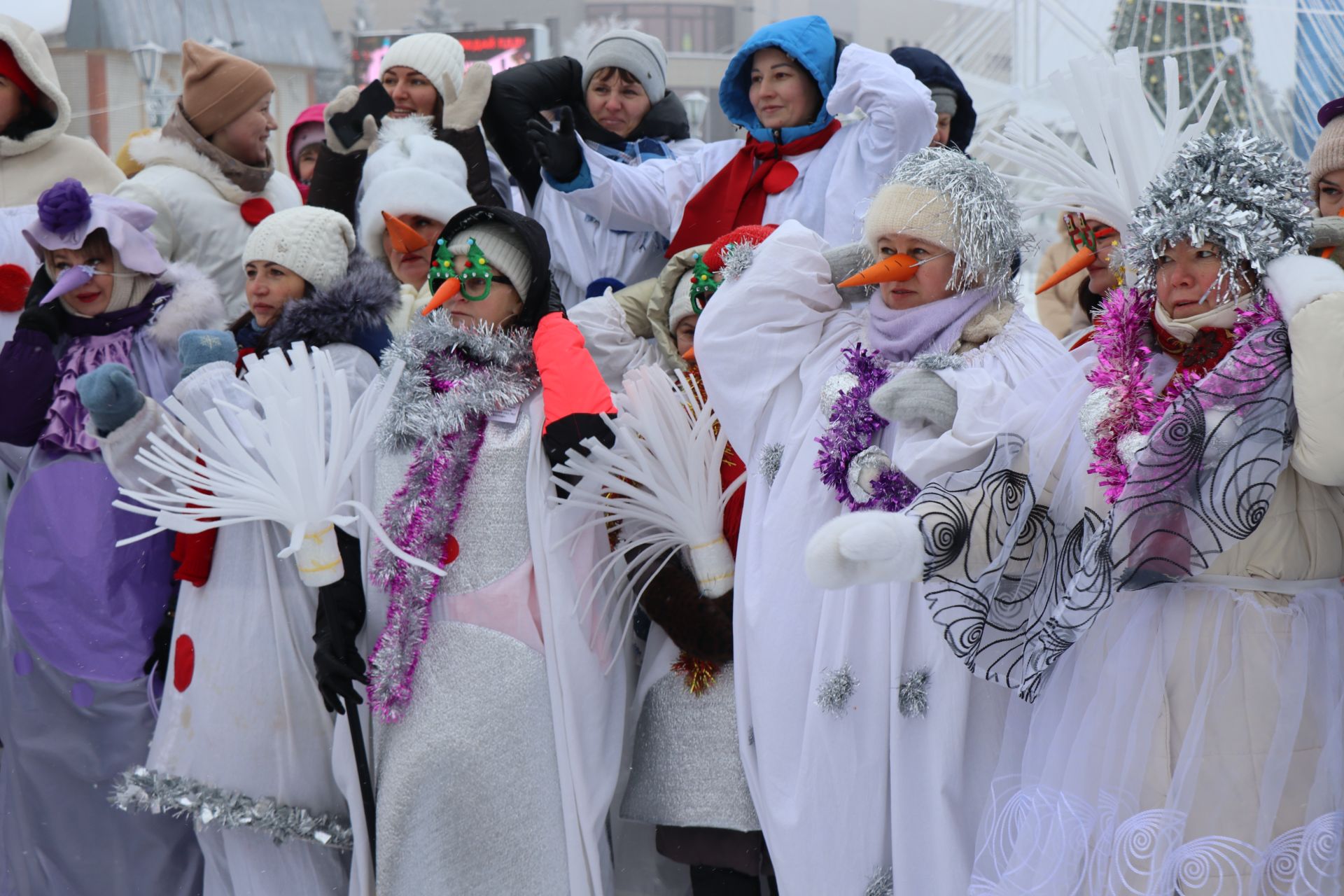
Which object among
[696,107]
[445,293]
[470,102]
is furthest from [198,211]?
[696,107]

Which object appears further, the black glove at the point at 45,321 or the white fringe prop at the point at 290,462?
the black glove at the point at 45,321

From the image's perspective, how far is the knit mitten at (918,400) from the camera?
8.94 feet

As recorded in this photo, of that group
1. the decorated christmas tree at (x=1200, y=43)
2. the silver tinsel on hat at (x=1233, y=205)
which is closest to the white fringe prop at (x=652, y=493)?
the silver tinsel on hat at (x=1233, y=205)

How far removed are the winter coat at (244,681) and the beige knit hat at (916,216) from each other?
147cm

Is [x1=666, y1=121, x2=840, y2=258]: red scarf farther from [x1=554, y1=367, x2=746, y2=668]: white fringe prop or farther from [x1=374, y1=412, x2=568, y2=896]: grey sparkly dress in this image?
[x1=374, y1=412, x2=568, y2=896]: grey sparkly dress

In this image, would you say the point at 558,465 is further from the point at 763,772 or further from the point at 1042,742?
the point at 1042,742

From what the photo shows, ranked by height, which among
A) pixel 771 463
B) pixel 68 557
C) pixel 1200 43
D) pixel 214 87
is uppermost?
pixel 1200 43

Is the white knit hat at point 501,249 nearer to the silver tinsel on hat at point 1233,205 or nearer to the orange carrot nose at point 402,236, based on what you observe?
the orange carrot nose at point 402,236

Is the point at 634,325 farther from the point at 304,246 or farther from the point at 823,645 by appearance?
the point at 823,645

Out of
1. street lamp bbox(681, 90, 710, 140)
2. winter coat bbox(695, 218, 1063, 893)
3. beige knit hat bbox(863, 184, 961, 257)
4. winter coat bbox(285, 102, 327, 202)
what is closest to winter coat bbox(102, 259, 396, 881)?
winter coat bbox(695, 218, 1063, 893)

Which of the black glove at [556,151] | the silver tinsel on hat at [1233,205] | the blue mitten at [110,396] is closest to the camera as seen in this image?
the silver tinsel on hat at [1233,205]

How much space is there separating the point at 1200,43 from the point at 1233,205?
33.9 feet

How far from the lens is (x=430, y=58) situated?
15.6 feet

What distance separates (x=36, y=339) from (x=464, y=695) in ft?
5.84
